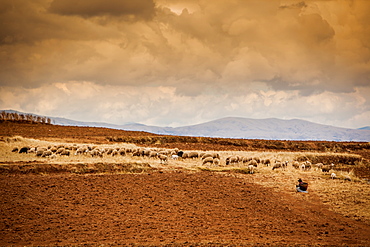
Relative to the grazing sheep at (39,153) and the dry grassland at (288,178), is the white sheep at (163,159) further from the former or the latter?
the grazing sheep at (39,153)

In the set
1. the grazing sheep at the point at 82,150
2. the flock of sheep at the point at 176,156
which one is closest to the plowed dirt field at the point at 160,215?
the flock of sheep at the point at 176,156

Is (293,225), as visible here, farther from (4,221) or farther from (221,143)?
(221,143)

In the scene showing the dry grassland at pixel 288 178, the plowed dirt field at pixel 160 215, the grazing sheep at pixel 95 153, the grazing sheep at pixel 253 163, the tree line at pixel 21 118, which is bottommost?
the plowed dirt field at pixel 160 215

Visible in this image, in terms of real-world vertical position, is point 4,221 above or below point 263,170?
below

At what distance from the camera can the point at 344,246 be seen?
14141 millimetres

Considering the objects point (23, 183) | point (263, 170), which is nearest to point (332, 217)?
point (263, 170)

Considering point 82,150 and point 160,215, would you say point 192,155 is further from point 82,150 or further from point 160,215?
point 160,215

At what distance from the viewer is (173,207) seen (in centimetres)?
2005

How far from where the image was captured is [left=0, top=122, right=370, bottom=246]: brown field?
1539cm

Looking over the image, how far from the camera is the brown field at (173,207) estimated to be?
15391mm

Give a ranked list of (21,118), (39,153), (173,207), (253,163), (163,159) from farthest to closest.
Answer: (21,118)
(39,153)
(163,159)
(253,163)
(173,207)

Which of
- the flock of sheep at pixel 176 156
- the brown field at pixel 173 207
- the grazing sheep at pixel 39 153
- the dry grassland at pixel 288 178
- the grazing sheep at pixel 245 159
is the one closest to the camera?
the brown field at pixel 173 207

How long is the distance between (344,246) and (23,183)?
67.8ft

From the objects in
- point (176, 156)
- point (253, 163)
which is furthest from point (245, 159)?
point (176, 156)
